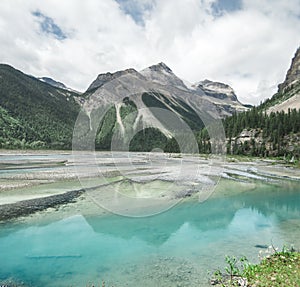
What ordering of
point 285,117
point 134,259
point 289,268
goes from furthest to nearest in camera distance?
point 285,117
point 134,259
point 289,268

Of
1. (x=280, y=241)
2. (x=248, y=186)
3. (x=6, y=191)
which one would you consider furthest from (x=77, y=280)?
(x=248, y=186)

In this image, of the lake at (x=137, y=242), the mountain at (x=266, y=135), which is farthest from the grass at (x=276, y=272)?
the mountain at (x=266, y=135)

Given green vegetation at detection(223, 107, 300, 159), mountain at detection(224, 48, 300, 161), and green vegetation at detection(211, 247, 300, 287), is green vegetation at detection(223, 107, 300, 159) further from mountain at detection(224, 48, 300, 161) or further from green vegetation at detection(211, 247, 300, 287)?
green vegetation at detection(211, 247, 300, 287)

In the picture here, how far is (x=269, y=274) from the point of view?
33.8 ft

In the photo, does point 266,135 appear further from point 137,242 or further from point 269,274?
point 269,274

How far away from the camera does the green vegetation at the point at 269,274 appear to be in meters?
9.48

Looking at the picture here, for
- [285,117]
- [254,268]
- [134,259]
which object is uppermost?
[285,117]

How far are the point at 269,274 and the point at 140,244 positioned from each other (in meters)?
8.36

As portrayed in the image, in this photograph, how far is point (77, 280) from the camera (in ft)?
38.4

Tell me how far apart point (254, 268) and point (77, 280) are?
7.94 m

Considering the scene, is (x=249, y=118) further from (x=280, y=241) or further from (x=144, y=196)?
(x=280, y=241)

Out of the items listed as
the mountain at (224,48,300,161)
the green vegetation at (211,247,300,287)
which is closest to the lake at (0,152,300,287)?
the green vegetation at (211,247,300,287)

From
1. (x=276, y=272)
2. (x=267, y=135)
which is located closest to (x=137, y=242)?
(x=276, y=272)

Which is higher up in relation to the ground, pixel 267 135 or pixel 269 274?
pixel 267 135
